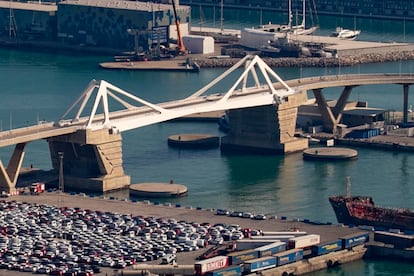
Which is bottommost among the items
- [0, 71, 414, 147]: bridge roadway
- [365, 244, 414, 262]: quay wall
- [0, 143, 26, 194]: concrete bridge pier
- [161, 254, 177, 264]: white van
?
[365, 244, 414, 262]: quay wall

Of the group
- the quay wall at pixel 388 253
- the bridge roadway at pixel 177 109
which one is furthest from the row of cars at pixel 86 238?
the bridge roadway at pixel 177 109

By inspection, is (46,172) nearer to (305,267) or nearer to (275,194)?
(275,194)

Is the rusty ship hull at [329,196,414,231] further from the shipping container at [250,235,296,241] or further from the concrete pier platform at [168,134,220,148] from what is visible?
the concrete pier platform at [168,134,220,148]

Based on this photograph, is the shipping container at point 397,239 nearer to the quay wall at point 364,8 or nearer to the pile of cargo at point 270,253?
the pile of cargo at point 270,253

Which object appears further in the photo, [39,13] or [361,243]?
[39,13]

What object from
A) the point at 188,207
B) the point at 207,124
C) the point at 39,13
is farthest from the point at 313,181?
the point at 39,13

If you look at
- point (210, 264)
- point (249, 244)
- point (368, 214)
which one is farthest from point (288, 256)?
point (368, 214)

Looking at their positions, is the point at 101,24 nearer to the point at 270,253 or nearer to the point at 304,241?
the point at 304,241

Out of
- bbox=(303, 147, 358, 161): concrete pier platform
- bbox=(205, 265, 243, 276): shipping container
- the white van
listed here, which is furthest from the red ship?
bbox=(303, 147, 358, 161): concrete pier platform
